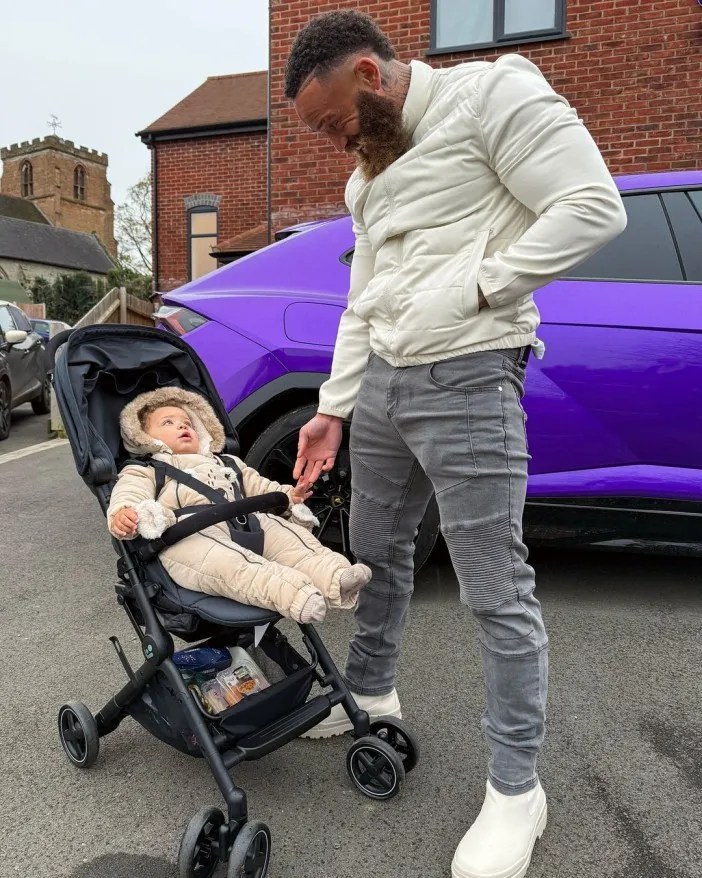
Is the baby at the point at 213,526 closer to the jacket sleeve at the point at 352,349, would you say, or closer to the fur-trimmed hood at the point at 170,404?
the fur-trimmed hood at the point at 170,404

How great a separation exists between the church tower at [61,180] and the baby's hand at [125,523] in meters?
72.9

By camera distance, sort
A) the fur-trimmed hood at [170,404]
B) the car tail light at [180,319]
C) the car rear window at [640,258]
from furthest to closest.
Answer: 1. the car tail light at [180,319]
2. the car rear window at [640,258]
3. the fur-trimmed hood at [170,404]

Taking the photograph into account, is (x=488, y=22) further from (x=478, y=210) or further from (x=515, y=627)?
(x=515, y=627)

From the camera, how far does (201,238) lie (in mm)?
15133

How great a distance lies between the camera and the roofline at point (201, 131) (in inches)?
564

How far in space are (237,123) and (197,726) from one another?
14650 mm

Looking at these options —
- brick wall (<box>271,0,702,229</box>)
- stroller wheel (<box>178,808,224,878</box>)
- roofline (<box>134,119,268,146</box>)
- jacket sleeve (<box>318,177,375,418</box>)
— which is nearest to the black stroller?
stroller wheel (<box>178,808,224,878</box>)

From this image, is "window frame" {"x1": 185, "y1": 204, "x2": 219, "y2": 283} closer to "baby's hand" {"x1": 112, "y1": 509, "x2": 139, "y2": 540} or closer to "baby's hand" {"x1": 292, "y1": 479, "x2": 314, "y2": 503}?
"baby's hand" {"x1": 292, "y1": 479, "x2": 314, "y2": 503}

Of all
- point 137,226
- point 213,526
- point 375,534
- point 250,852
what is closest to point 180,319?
point 213,526

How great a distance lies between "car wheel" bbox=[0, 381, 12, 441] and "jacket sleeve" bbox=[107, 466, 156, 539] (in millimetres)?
7346

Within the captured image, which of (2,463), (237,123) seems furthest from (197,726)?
(237,123)

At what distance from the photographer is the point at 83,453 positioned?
2.05 metres

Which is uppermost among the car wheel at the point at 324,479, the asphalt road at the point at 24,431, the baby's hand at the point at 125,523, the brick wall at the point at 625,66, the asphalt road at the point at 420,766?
the brick wall at the point at 625,66

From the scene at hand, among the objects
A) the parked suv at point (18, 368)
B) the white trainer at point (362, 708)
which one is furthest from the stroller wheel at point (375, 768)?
the parked suv at point (18, 368)
